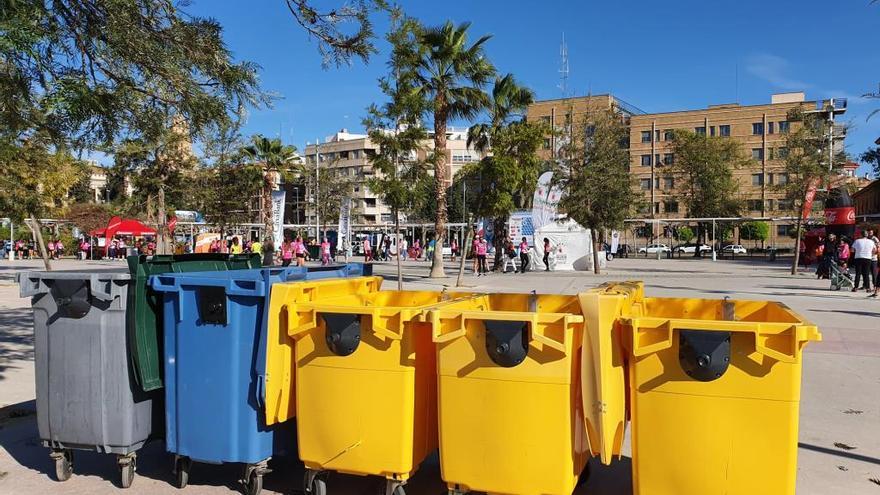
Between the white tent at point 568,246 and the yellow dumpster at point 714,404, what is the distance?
86.0 ft

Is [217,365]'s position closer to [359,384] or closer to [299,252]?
[359,384]

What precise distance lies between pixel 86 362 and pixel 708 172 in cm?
5701

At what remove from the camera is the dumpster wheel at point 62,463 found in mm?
4250

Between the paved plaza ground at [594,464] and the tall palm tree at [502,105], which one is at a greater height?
the tall palm tree at [502,105]

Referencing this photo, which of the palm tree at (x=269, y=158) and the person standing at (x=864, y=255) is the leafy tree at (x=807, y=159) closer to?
the person standing at (x=864, y=255)

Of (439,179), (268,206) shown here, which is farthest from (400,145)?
(268,206)

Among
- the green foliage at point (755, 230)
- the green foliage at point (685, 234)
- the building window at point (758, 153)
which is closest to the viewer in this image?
the green foliage at point (755, 230)

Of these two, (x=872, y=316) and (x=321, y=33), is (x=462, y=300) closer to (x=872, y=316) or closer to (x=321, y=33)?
(x=321, y=33)

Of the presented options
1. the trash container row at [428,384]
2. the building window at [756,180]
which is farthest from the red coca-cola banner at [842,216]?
the building window at [756,180]

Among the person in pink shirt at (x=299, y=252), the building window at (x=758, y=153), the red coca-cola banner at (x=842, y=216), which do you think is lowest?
the person in pink shirt at (x=299, y=252)

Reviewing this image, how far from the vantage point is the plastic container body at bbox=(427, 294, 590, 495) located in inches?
132

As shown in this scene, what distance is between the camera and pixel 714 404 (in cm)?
320

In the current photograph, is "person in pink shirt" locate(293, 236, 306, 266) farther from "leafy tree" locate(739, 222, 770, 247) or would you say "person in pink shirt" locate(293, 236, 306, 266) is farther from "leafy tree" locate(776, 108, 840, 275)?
"leafy tree" locate(739, 222, 770, 247)

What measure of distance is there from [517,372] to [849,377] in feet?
19.5
